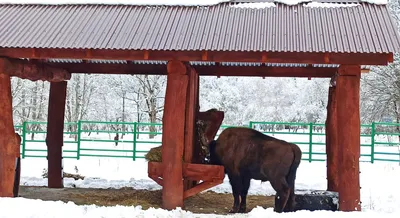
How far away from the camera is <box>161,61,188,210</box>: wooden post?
9.59 meters

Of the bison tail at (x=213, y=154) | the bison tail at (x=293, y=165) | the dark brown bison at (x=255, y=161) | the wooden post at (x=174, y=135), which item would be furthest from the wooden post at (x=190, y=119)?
the bison tail at (x=293, y=165)

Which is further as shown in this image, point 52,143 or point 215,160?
point 52,143

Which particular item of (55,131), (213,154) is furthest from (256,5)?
(55,131)

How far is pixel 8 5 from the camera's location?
11.4 metres

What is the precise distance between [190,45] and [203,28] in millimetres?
800

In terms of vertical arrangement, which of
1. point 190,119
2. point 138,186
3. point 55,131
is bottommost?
point 138,186

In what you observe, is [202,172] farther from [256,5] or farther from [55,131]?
[55,131]

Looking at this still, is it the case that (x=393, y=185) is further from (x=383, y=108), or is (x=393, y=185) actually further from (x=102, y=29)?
(x=383, y=108)

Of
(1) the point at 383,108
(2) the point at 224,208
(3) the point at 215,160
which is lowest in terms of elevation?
(2) the point at 224,208

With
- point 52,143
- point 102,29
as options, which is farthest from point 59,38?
point 52,143

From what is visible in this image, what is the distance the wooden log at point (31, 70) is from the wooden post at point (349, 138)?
20.3 ft

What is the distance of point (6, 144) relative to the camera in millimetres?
9781

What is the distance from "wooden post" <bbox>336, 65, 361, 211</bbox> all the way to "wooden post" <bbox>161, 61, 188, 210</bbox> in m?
2.90

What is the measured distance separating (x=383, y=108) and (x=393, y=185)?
14.1 m
